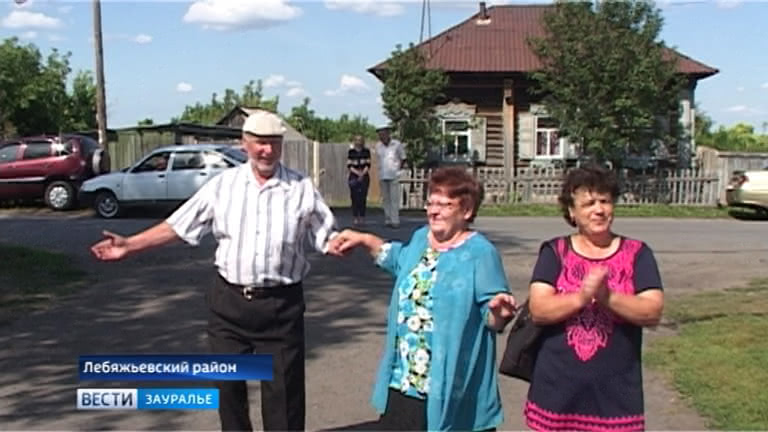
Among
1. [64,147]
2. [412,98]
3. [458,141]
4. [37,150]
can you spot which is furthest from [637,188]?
[37,150]

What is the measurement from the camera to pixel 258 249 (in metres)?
5.33

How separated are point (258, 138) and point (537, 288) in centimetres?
180

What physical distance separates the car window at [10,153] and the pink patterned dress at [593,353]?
22.8 meters

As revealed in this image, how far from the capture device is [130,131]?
33406 millimetres

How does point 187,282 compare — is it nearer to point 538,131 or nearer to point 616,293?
point 616,293

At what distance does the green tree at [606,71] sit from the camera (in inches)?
1032

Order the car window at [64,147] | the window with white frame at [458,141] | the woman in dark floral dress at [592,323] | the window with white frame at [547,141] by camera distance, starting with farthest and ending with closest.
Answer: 1. the window with white frame at [547,141]
2. the window with white frame at [458,141]
3. the car window at [64,147]
4. the woman in dark floral dress at [592,323]

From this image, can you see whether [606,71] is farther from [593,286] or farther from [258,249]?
[593,286]

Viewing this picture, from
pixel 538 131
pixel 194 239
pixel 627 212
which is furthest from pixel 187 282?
pixel 538 131

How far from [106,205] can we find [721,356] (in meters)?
16.6

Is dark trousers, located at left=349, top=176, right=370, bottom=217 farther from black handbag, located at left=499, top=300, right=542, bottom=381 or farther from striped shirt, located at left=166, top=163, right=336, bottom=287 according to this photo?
black handbag, located at left=499, top=300, right=542, bottom=381

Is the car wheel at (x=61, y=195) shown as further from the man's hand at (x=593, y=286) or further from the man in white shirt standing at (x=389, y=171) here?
the man's hand at (x=593, y=286)

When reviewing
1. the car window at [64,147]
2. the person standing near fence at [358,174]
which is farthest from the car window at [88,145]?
the person standing near fence at [358,174]
